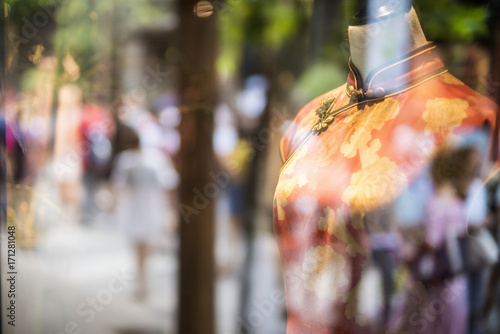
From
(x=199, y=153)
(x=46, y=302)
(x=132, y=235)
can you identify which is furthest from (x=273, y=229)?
(x=46, y=302)

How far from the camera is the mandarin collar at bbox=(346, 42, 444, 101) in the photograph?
1107 millimetres

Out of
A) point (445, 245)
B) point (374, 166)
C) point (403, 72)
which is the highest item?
point (403, 72)

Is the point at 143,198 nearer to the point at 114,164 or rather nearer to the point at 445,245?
the point at 114,164

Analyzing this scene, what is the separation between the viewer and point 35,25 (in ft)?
5.00

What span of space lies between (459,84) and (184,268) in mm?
936

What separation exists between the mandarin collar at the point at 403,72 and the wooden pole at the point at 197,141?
18.7 inches

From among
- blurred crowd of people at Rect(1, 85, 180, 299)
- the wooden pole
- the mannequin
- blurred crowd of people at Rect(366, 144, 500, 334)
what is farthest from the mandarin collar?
blurred crowd of people at Rect(1, 85, 180, 299)

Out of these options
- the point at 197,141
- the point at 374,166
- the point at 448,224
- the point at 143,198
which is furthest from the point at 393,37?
the point at 143,198

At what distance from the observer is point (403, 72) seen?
1115mm

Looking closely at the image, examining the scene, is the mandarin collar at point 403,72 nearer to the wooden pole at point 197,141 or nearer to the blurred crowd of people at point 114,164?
the wooden pole at point 197,141

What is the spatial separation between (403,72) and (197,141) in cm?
62

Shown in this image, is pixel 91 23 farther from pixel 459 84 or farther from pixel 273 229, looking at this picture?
pixel 459 84

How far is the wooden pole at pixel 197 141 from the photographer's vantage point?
139cm

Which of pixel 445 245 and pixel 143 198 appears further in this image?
pixel 143 198
